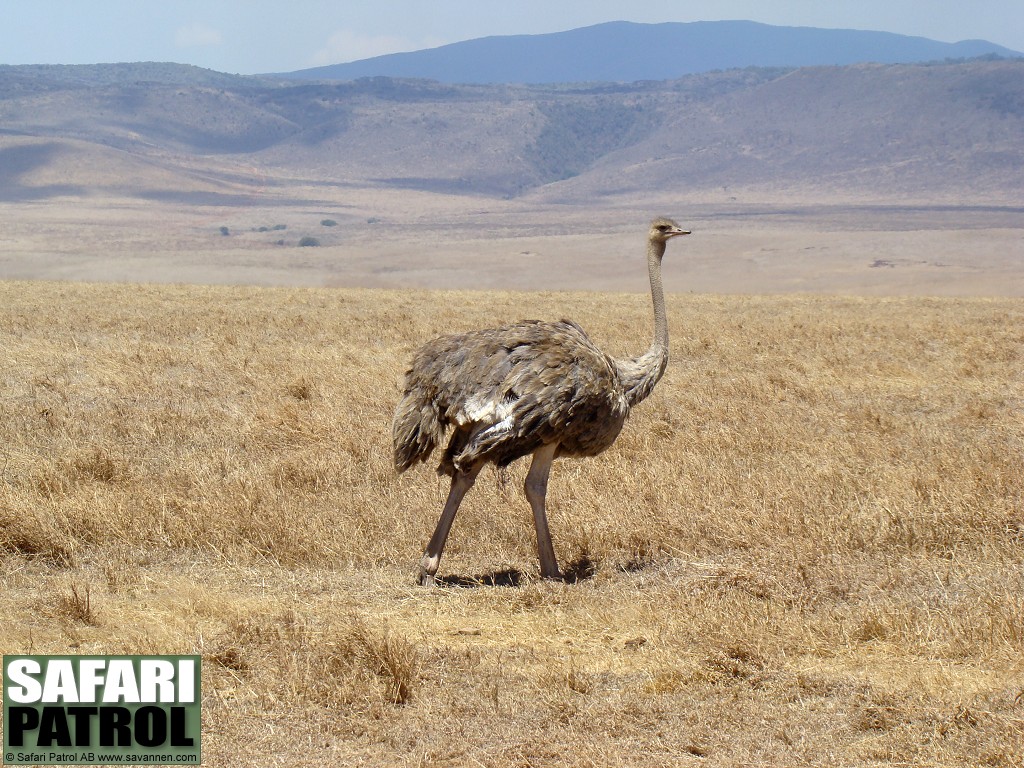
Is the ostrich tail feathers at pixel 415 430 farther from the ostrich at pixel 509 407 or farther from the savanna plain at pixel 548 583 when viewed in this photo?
the savanna plain at pixel 548 583

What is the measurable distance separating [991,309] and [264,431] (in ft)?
54.5

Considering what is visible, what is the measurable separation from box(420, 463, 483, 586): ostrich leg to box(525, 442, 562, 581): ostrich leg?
30 cm

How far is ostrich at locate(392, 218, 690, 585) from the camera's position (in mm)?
6227

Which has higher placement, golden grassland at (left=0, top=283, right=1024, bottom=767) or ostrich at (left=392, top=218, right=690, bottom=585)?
ostrich at (left=392, top=218, right=690, bottom=585)

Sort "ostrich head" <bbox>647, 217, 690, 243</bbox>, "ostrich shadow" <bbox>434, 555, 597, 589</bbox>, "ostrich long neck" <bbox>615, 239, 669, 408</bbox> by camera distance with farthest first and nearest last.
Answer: "ostrich head" <bbox>647, 217, 690, 243</bbox> → "ostrich long neck" <bbox>615, 239, 669, 408</bbox> → "ostrich shadow" <bbox>434, 555, 597, 589</bbox>

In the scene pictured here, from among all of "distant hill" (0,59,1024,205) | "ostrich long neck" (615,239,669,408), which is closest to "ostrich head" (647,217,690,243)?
"ostrich long neck" (615,239,669,408)

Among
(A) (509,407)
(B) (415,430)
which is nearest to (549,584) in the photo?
(A) (509,407)

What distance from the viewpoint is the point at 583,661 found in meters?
5.16

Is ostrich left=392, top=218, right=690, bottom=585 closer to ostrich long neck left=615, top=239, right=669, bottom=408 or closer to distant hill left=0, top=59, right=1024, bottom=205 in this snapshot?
ostrich long neck left=615, top=239, right=669, bottom=408

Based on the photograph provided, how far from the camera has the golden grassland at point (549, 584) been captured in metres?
4.51

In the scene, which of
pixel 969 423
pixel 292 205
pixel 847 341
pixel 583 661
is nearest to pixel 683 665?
pixel 583 661

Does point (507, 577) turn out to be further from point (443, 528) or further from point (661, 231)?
point (661, 231)

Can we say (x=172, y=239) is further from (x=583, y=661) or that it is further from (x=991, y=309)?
(x=583, y=661)

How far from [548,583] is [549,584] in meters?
0.02
